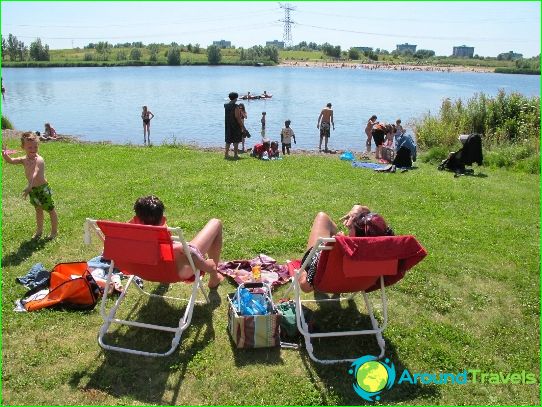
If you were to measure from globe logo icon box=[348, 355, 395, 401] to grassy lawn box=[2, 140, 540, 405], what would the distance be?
0.20 ft

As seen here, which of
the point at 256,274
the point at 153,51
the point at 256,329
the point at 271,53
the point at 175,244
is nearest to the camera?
the point at 256,329

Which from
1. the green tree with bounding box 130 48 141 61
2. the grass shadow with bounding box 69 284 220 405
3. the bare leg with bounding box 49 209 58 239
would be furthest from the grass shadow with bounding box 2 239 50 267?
the green tree with bounding box 130 48 141 61

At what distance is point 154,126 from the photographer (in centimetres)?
2653

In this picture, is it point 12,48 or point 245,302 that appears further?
point 12,48

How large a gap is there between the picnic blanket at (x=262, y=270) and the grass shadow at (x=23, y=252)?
2.32 meters

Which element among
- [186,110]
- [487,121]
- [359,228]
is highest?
[487,121]

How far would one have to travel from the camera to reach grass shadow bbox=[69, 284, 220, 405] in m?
3.53

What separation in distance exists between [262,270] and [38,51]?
10837 cm

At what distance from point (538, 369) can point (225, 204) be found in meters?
4.95

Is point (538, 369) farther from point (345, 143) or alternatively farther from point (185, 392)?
point (345, 143)

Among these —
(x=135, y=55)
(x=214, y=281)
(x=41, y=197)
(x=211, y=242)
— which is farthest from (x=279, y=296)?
(x=135, y=55)

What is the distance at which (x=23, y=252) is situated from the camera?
5.78 metres

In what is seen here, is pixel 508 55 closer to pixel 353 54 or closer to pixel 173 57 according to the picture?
pixel 353 54

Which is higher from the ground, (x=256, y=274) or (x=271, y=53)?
(x=271, y=53)
